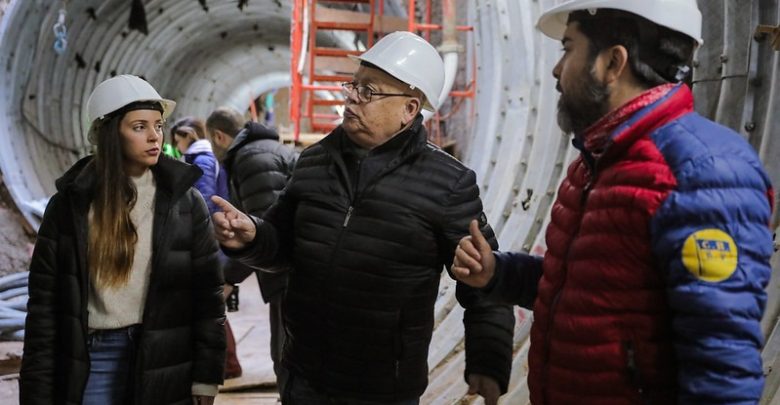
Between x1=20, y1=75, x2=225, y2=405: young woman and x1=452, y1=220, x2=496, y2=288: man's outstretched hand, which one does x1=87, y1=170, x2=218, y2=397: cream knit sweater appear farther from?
x1=452, y1=220, x2=496, y2=288: man's outstretched hand

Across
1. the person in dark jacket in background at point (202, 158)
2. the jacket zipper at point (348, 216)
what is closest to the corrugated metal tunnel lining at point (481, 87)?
the jacket zipper at point (348, 216)

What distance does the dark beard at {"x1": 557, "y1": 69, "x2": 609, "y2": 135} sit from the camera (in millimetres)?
2008

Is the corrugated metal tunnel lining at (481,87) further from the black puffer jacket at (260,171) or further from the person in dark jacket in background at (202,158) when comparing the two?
the person in dark jacket in background at (202,158)

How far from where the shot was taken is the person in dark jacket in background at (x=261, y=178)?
466 cm

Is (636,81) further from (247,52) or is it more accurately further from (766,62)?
(247,52)

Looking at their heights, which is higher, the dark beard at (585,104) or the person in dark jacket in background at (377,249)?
the dark beard at (585,104)

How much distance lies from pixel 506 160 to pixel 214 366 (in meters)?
3.29

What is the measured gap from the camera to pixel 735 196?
5.63ft

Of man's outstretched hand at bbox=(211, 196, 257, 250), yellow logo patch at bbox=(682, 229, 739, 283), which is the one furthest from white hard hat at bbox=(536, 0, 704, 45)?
man's outstretched hand at bbox=(211, 196, 257, 250)

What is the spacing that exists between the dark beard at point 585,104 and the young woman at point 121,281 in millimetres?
1616

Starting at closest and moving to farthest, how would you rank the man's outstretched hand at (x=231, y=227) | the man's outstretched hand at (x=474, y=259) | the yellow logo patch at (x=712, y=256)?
the yellow logo patch at (x=712, y=256) < the man's outstretched hand at (x=474, y=259) < the man's outstretched hand at (x=231, y=227)

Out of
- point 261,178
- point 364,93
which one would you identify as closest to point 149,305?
point 364,93

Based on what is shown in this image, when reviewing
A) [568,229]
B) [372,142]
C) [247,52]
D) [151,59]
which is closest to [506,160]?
[372,142]

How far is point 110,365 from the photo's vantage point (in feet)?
9.89
